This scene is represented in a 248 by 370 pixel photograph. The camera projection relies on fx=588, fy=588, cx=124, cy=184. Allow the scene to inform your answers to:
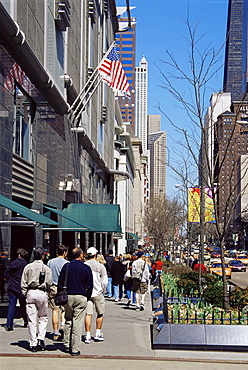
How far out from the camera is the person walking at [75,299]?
10.2 m

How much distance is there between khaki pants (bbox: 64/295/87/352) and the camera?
10.2 metres

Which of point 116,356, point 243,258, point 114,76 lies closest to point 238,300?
point 116,356

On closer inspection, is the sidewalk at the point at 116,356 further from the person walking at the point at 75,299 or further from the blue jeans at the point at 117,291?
the blue jeans at the point at 117,291

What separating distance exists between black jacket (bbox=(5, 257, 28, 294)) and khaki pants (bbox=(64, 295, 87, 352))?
274 cm

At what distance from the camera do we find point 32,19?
19547mm

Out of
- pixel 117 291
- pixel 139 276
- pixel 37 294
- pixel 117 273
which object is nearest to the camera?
pixel 37 294

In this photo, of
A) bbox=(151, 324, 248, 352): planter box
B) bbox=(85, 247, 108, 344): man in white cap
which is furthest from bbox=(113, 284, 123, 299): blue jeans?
bbox=(151, 324, 248, 352): planter box

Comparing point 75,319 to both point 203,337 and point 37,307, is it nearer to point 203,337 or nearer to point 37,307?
point 37,307

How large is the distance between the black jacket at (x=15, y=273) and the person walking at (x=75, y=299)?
Result: 8.60 ft

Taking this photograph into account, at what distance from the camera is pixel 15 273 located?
510 inches

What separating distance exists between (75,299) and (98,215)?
69.8ft

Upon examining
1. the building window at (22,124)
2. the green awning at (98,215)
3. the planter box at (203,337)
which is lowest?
the planter box at (203,337)

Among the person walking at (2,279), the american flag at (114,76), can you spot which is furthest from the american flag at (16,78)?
the american flag at (114,76)

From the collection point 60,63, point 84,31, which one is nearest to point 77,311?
point 60,63
